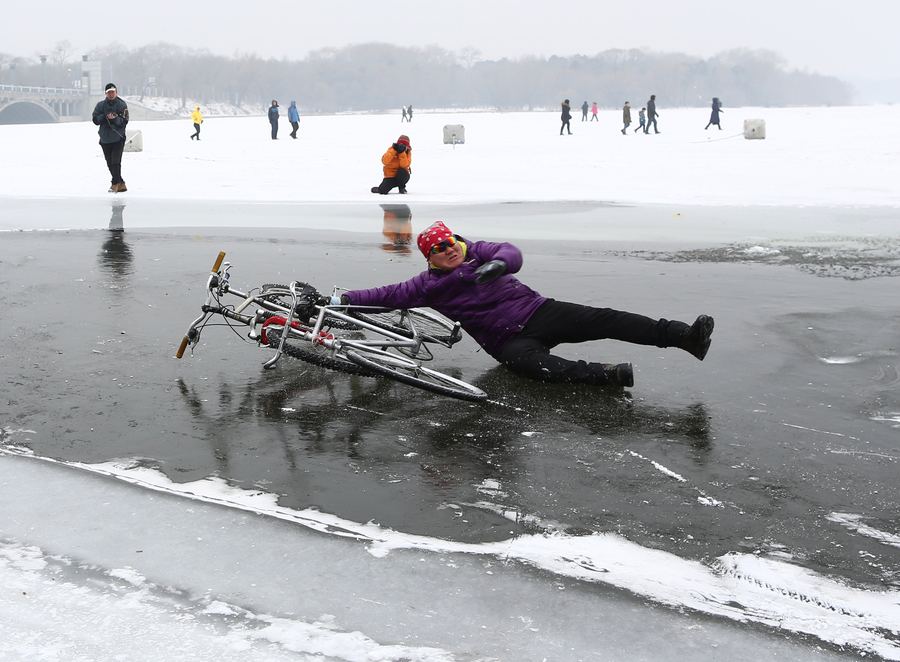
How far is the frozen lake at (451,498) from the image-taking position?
9.30 feet

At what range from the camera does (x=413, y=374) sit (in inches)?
207

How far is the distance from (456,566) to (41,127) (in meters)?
47.9

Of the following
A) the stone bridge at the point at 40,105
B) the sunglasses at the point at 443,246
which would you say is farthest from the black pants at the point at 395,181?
the stone bridge at the point at 40,105

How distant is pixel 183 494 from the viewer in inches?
151

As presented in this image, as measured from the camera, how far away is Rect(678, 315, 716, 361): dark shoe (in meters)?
→ 5.21

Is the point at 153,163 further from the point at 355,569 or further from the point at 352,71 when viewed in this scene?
the point at 352,71

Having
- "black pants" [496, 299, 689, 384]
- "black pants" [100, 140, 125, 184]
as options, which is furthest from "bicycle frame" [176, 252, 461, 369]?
"black pants" [100, 140, 125, 184]

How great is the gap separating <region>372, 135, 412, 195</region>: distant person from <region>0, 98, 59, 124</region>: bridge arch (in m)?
107

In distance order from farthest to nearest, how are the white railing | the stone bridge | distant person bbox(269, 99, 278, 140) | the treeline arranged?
the treeline, the white railing, the stone bridge, distant person bbox(269, 99, 278, 140)

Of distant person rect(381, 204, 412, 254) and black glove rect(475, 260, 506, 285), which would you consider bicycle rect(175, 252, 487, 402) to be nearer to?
black glove rect(475, 260, 506, 285)

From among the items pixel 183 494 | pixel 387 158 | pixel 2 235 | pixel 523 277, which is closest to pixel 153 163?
pixel 387 158

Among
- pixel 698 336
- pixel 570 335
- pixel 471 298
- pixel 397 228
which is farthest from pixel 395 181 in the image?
pixel 698 336

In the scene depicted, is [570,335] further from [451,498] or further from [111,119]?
[111,119]

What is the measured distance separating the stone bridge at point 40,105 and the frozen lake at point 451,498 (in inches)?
4655
